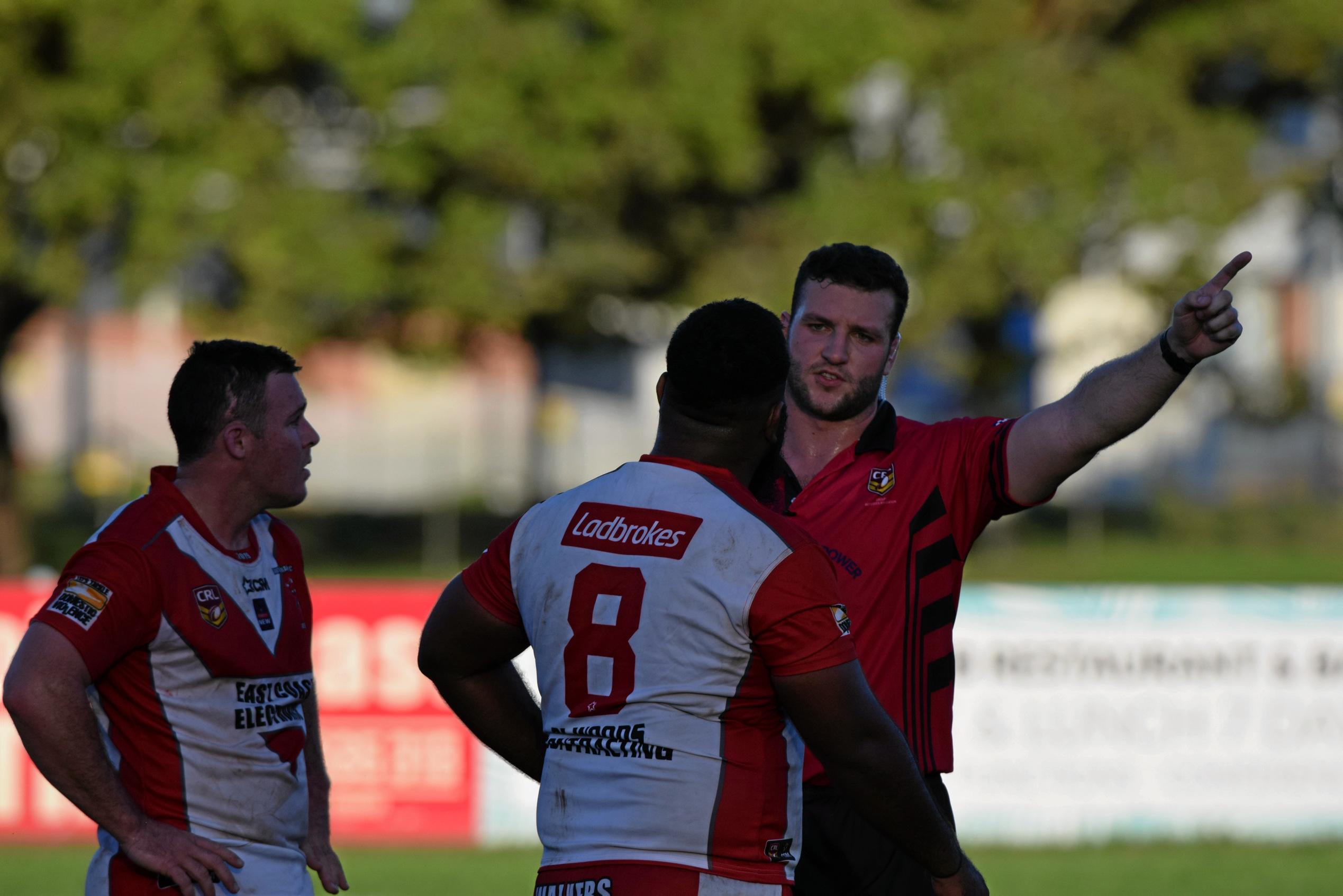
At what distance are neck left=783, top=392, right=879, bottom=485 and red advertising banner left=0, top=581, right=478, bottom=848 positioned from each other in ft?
20.0

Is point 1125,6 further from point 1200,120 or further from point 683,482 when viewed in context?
point 683,482

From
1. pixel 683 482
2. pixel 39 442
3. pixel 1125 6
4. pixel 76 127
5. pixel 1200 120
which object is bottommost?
pixel 683 482

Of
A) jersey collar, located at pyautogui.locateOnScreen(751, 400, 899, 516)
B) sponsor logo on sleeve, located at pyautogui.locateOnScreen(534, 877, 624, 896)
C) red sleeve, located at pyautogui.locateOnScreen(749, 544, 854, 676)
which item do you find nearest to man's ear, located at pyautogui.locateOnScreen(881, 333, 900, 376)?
jersey collar, located at pyautogui.locateOnScreen(751, 400, 899, 516)

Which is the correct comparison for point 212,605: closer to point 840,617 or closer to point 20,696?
point 20,696

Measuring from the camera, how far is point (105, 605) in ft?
12.1

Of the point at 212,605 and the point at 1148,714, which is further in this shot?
the point at 1148,714

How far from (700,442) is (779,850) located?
0.83m

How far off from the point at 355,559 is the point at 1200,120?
1494cm

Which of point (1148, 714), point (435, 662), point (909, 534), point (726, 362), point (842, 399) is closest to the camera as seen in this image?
point (726, 362)

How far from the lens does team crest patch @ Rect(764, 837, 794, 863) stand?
3102 mm

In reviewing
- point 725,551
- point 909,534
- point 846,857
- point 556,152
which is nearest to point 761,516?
point 725,551

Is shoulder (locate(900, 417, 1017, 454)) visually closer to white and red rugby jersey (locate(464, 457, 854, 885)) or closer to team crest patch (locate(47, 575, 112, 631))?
white and red rugby jersey (locate(464, 457, 854, 885))

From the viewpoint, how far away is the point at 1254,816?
9.97m

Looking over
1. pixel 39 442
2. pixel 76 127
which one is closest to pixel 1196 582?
pixel 76 127
